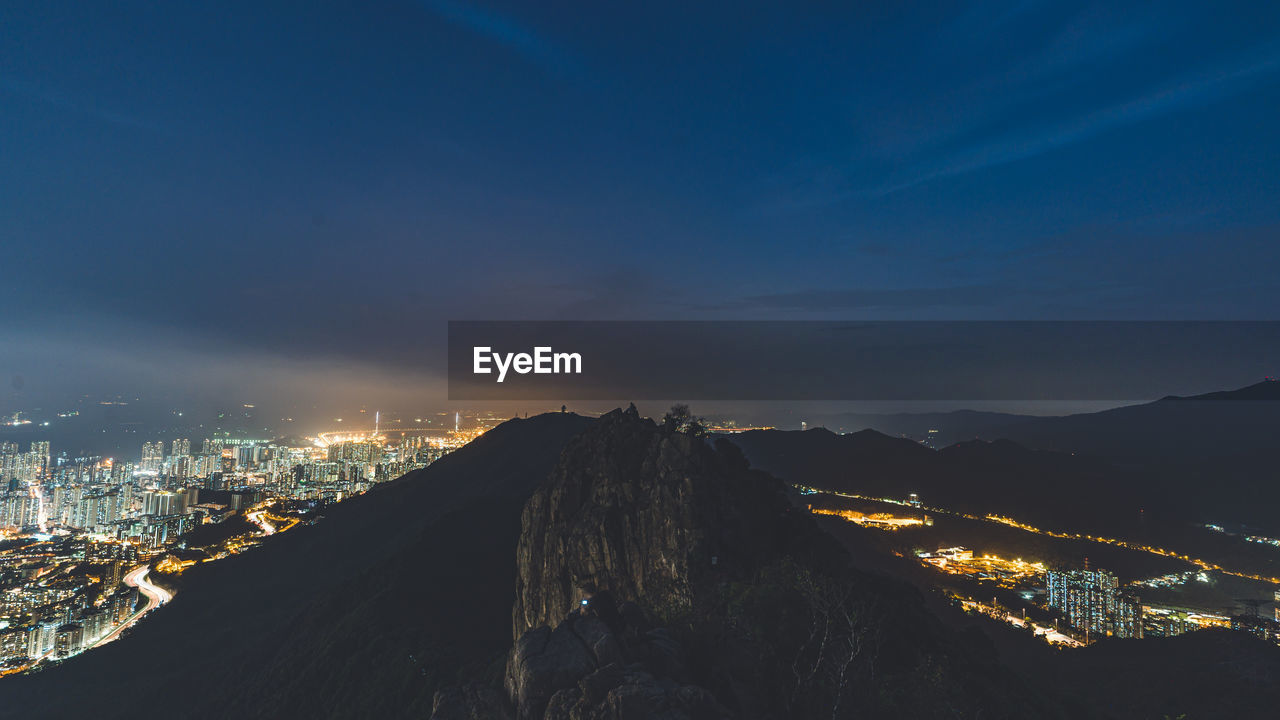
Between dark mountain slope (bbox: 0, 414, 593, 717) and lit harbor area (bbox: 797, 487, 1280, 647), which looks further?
lit harbor area (bbox: 797, 487, 1280, 647)

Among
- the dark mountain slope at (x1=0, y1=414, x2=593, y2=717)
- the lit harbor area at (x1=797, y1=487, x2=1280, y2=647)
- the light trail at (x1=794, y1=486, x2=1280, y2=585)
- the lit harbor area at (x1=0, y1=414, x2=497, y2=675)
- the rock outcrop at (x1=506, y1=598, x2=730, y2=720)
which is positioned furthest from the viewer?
the light trail at (x1=794, y1=486, x2=1280, y2=585)

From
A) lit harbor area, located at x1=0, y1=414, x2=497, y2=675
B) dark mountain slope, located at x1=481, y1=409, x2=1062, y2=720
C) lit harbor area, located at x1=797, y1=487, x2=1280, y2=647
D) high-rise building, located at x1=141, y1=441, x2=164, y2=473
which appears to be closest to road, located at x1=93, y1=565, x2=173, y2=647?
lit harbor area, located at x1=0, y1=414, x2=497, y2=675

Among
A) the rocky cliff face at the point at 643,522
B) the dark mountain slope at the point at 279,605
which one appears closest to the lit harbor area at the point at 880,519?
the dark mountain slope at the point at 279,605

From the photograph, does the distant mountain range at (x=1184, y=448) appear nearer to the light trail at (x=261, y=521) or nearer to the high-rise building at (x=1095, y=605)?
the high-rise building at (x=1095, y=605)

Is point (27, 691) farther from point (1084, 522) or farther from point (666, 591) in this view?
point (1084, 522)

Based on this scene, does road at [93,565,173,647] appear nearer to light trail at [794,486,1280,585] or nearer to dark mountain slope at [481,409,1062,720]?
dark mountain slope at [481,409,1062,720]

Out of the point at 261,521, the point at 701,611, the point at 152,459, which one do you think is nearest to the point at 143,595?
the point at 261,521

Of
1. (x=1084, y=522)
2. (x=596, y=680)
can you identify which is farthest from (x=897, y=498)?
(x=596, y=680)

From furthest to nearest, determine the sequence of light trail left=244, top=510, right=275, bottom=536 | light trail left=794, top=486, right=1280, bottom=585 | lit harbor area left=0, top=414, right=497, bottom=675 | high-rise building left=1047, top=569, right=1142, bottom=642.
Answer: light trail left=244, top=510, right=275, bottom=536 → light trail left=794, top=486, right=1280, bottom=585 → lit harbor area left=0, top=414, right=497, bottom=675 → high-rise building left=1047, top=569, right=1142, bottom=642
